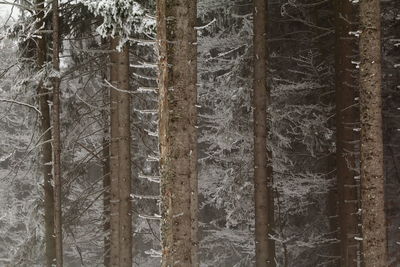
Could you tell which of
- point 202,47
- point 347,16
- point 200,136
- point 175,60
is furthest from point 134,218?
point 175,60

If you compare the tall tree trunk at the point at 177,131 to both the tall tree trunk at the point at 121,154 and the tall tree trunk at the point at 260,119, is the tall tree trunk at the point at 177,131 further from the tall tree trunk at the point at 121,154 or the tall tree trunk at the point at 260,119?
the tall tree trunk at the point at 260,119

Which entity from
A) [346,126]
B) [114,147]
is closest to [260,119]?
[346,126]

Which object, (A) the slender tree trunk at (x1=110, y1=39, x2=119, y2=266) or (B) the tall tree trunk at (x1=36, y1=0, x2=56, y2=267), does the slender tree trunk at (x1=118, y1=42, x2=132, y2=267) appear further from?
(B) the tall tree trunk at (x1=36, y1=0, x2=56, y2=267)

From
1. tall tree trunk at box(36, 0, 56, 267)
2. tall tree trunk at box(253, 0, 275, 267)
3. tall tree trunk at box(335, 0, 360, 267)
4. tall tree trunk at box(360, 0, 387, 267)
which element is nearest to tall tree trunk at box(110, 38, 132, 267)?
tall tree trunk at box(36, 0, 56, 267)

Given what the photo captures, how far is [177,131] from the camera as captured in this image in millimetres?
6258

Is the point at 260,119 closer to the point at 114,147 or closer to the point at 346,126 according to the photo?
the point at 346,126

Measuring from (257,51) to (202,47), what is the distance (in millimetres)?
4427

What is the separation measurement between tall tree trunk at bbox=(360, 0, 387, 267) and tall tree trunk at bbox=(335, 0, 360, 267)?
147 inches

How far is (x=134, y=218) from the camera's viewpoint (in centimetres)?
1741

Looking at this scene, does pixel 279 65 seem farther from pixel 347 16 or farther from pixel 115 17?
pixel 115 17

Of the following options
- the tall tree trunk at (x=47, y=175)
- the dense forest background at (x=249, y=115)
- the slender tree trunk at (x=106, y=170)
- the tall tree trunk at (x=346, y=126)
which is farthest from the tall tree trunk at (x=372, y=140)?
the tall tree trunk at (x=47, y=175)

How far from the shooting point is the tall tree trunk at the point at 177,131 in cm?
622

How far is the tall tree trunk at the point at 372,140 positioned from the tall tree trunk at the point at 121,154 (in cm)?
495

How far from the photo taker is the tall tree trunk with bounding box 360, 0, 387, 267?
7.68 m
